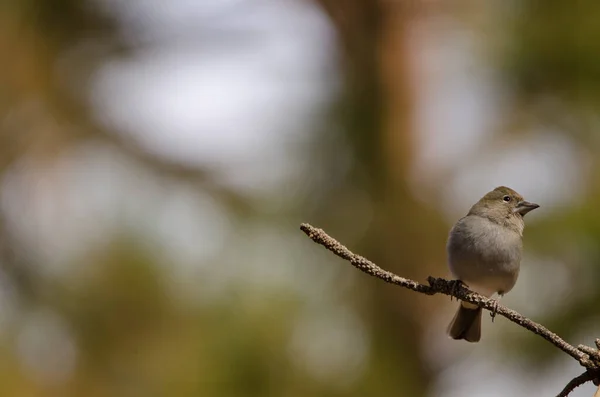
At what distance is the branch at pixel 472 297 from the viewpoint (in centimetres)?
110

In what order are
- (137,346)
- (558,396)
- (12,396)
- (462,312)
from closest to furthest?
(558,396) < (462,312) < (12,396) < (137,346)

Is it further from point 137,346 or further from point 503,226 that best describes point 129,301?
point 503,226

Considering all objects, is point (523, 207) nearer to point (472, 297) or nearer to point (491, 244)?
point (491, 244)

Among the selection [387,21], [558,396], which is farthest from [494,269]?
[387,21]

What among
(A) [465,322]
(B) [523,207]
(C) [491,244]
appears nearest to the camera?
(B) [523,207]

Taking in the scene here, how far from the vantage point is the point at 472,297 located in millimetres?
1333

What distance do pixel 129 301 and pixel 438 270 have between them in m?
2.17

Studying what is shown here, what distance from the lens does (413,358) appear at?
219 inches

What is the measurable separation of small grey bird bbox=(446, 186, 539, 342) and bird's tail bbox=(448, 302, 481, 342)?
0.60 meters

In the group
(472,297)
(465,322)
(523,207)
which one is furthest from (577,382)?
(465,322)

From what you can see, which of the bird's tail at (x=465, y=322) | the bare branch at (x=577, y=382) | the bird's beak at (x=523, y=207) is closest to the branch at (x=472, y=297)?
the bare branch at (x=577, y=382)

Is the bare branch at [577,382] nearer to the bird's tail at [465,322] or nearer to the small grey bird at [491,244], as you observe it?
the small grey bird at [491,244]

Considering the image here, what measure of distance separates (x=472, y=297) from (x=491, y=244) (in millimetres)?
1332

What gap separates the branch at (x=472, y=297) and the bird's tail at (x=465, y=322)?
194cm
